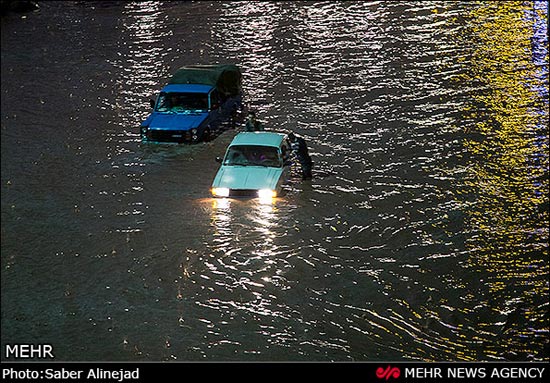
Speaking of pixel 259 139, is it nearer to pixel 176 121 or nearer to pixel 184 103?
pixel 176 121

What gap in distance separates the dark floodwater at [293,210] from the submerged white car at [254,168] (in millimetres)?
360

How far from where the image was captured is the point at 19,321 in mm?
13461

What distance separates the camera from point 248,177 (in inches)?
789

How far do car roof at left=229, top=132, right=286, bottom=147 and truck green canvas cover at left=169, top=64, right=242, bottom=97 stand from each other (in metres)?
4.70

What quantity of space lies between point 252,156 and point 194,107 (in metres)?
5.05

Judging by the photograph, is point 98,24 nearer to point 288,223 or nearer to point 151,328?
point 288,223

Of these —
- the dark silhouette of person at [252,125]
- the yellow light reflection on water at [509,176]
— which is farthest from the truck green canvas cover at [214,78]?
the yellow light reflection on water at [509,176]

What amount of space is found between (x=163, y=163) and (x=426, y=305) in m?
10.2

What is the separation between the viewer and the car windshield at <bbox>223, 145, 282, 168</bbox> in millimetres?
20547
